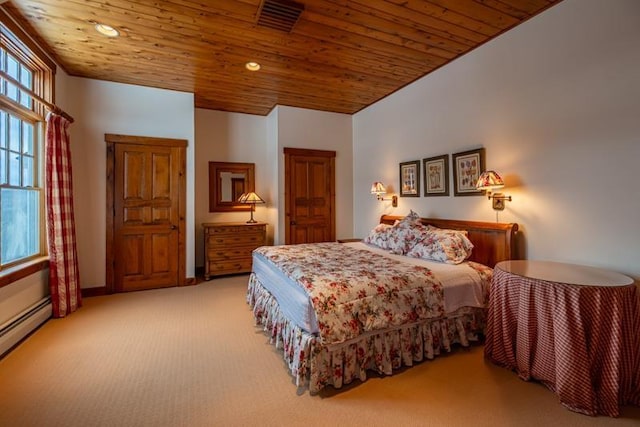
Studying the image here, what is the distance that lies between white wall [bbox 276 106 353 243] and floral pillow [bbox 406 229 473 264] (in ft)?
8.12

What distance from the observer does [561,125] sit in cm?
243

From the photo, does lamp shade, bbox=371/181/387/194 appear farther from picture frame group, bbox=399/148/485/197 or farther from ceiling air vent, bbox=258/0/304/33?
ceiling air vent, bbox=258/0/304/33

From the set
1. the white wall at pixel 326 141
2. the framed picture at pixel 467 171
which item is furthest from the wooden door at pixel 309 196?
the framed picture at pixel 467 171

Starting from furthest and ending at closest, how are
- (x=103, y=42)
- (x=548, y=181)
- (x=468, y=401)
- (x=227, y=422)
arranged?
(x=103, y=42) → (x=548, y=181) → (x=468, y=401) → (x=227, y=422)

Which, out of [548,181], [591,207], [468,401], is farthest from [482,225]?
[468,401]

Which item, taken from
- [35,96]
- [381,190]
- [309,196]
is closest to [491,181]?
[381,190]

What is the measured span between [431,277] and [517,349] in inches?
28.3

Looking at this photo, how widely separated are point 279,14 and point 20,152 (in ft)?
9.28

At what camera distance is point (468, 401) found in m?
1.82

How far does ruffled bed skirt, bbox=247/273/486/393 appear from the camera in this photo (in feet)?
6.28

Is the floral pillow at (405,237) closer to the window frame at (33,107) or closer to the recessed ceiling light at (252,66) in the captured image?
the recessed ceiling light at (252,66)

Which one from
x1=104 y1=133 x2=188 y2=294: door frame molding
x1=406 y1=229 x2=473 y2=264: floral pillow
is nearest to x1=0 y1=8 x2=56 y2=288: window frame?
x1=104 y1=133 x2=188 y2=294: door frame molding

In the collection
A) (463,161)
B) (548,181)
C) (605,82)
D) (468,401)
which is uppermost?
(605,82)

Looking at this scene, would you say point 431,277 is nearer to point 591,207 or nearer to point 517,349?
point 517,349
